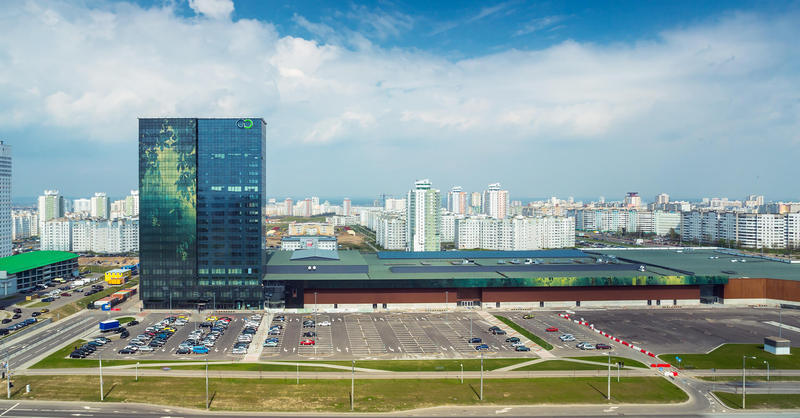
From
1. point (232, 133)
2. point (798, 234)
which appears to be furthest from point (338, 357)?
point (798, 234)

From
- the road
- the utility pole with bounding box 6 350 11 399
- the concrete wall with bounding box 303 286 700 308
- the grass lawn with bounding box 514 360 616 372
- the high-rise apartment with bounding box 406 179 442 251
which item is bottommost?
the road

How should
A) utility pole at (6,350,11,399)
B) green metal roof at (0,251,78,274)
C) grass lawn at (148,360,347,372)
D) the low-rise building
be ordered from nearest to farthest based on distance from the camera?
utility pole at (6,350,11,399), grass lawn at (148,360,347,372), green metal roof at (0,251,78,274), the low-rise building

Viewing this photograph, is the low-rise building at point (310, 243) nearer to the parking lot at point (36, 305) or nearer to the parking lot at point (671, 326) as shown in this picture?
the parking lot at point (36, 305)

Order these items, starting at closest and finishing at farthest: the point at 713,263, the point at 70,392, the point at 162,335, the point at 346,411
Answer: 1. the point at 346,411
2. the point at 70,392
3. the point at 162,335
4. the point at 713,263

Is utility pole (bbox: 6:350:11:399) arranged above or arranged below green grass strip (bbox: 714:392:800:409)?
above

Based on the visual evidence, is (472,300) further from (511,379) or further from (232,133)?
(232,133)

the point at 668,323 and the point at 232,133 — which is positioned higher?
the point at 232,133

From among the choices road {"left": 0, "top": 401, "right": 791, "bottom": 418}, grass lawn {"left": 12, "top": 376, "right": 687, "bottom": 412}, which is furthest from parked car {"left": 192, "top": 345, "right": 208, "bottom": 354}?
road {"left": 0, "top": 401, "right": 791, "bottom": 418}

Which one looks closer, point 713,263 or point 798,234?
point 713,263

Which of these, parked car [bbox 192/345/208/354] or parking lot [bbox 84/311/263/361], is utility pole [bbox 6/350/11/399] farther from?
parked car [bbox 192/345/208/354]
